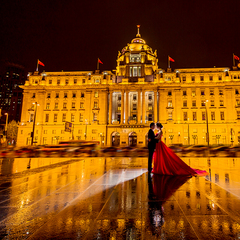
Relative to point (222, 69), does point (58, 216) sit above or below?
below

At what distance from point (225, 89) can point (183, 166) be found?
5527cm

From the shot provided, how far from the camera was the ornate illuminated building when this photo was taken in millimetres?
53562

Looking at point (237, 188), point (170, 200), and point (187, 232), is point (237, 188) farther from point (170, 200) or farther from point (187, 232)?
point (187, 232)

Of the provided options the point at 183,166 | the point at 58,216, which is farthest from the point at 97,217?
the point at 183,166

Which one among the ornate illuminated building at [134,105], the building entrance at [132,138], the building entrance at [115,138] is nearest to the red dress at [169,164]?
the ornate illuminated building at [134,105]

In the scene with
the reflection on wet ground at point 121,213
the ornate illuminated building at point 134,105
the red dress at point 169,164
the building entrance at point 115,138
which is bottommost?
the reflection on wet ground at point 121,213

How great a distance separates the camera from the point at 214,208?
3.93 metres

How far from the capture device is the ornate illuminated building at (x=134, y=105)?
53.6 metres

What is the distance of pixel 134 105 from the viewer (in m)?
60.6

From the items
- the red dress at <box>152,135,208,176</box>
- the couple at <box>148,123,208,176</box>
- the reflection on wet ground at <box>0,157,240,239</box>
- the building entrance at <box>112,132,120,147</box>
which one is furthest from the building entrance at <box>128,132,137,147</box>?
the reflection on wet ground at <box>0,157,240,239</box>

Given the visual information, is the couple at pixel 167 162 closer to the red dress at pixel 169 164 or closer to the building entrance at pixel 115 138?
the red dress at pixel 169 164

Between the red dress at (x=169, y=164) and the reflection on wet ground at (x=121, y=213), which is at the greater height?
the red dress at (x=169, y=164)

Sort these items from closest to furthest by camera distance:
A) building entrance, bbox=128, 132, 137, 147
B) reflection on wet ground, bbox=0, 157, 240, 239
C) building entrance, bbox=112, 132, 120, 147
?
reflection on wet ground, bbox=0, 157, 240, 239, building entrance, bbox=128, 132, 137, 147, building entrance, bbox=112, 132, 120, 147

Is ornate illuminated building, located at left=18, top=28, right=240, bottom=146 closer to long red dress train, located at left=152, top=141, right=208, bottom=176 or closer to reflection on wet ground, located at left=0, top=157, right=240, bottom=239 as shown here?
long red dress train, located at left=152, top=141, right=208, bottom=176
